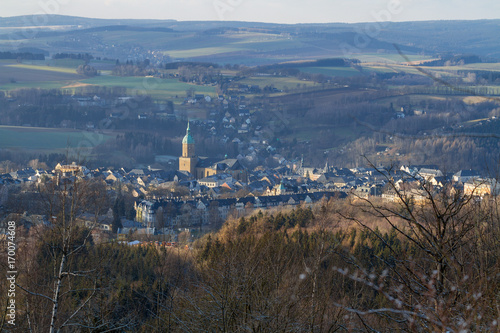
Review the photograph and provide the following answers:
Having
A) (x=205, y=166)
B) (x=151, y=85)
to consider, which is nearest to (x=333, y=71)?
(x=151, y=85)

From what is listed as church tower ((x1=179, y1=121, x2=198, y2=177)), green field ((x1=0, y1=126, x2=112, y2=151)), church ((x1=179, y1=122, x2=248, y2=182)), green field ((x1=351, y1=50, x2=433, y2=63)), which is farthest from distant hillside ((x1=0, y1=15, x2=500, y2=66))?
church tower ((x1=179, y1=121, x2=198, y2=177))

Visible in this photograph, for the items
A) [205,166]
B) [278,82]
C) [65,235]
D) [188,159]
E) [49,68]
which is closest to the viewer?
[65,235]

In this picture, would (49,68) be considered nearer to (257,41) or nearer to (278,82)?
(278,82)

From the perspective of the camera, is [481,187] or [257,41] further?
[257,41]

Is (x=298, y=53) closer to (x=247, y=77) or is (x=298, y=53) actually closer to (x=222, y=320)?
(x=247, y=77)

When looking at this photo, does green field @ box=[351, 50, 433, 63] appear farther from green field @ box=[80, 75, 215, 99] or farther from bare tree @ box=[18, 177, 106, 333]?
bare tree @ box=[18, 177, 106, 333]

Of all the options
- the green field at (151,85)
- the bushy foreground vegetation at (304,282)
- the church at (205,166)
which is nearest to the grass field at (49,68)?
the green field at (151,85)
